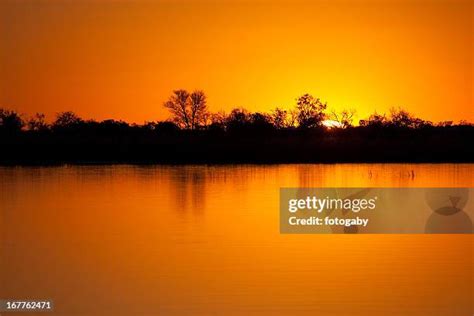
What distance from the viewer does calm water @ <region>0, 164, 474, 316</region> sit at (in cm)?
915

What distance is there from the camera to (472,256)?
1207cm

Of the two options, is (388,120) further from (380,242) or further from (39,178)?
(380,242)

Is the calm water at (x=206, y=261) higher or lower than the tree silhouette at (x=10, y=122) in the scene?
lower

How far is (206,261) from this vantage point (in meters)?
11.3

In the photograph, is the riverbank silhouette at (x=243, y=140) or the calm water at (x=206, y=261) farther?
the riverbank silhouette at (x=243, y=140)

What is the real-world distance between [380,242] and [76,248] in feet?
17.9

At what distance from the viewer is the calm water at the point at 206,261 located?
30.0 feet
